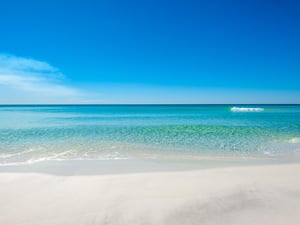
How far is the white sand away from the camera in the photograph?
10.9 ft

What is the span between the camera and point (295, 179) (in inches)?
194

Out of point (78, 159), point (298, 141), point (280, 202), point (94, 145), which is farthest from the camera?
point (298, 141)

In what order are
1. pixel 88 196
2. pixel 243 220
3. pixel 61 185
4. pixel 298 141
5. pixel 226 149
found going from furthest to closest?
pixel 298 141 < pixel 226 149 < pixel 61 185 < pixel 88 196 < pixel 243 220

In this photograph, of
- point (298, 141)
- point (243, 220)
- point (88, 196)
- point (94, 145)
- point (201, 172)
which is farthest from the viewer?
point (298, 141)

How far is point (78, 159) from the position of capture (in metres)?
7.37

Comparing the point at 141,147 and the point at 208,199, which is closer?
the point at 208,199

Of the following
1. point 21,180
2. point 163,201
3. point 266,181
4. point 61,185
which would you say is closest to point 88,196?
point 61,185

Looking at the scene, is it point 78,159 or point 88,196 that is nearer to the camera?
point 88,196

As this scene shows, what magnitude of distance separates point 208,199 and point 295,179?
7.30 ft

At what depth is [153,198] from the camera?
399cm

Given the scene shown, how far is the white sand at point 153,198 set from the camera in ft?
10.9

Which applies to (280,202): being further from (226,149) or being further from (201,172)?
(226,149)

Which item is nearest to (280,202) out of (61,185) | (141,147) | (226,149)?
(61,185)

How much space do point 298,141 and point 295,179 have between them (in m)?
7.25
